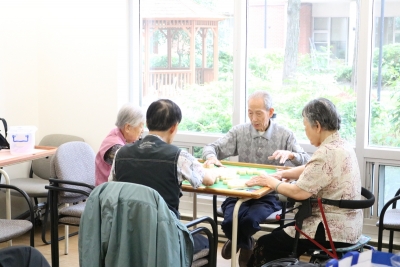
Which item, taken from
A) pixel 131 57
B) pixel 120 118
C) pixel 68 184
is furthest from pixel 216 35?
pixel 68 184

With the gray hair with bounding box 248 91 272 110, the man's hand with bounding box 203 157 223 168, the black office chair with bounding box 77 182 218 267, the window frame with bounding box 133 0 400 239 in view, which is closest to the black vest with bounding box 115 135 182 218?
the black office chair with bounding box 77 182 218 267

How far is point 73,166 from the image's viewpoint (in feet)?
12.5

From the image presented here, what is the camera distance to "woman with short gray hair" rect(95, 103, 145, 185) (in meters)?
3.57

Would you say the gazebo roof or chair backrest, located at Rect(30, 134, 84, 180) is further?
chair backrest, located at Rect(30, 134, 84, 180)

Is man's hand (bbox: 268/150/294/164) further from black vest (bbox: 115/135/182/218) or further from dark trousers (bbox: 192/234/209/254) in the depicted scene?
black vest (bbox: 115/135/182/218)

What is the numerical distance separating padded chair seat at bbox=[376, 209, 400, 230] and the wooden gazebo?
1.83 meters

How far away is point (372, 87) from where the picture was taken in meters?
4.27

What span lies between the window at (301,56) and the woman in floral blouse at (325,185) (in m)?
1.40

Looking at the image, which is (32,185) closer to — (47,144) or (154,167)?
(47,144)

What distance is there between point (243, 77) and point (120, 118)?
1419 mm

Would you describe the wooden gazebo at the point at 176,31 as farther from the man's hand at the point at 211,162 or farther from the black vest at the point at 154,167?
the black vest at the point at 154,167

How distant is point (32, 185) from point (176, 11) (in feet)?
6.14

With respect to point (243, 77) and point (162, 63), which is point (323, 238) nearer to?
point (243, 77)

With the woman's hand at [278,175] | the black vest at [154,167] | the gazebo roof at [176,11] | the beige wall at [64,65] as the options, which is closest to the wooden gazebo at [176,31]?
the gazebo roof at [176,11]
